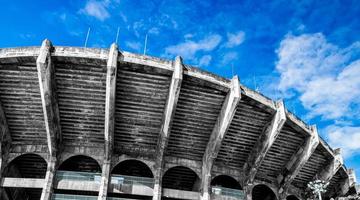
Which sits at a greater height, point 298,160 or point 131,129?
point 131,129

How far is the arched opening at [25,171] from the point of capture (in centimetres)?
2517

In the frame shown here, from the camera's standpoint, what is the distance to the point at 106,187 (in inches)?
882

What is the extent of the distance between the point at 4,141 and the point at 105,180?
8.89 metres

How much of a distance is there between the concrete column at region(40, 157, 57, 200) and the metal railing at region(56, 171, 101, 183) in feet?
1.83

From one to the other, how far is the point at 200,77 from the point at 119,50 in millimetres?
6210

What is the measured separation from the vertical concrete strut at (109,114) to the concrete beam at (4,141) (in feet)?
26.2

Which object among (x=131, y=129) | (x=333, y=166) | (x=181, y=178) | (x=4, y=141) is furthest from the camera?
(x=333, y=166)

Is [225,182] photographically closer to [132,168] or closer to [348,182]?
[132,168]

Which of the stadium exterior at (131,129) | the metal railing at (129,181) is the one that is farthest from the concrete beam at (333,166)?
the metal railing at (129,181)

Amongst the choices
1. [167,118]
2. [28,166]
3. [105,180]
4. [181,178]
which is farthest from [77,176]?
[181,178]

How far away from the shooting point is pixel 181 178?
2773 cm

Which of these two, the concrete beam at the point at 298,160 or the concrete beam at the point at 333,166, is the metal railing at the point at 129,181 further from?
the concrete beam at the point at 333,166

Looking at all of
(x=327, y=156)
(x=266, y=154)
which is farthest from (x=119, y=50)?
(x=327, y=156)

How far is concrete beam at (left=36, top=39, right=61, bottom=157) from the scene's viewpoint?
19703 millimetres
